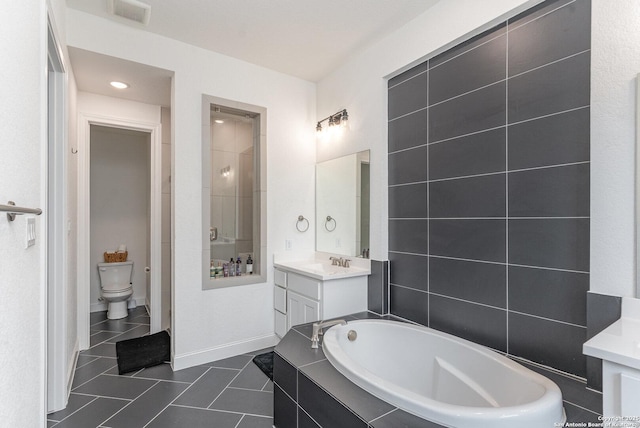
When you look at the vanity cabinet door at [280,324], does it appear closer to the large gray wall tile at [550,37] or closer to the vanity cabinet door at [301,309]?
the vanity cabinet door at [301,309]

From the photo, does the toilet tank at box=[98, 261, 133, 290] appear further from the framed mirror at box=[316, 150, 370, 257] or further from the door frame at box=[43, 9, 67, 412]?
the framed mirror at box=[316, 150, 370, 257]

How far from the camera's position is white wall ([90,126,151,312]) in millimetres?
4270

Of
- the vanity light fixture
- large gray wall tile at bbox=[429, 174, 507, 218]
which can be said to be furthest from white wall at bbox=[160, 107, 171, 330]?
large gray wall tile at bbox=[429, 174, 507, 218]

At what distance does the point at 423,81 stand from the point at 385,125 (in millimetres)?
442

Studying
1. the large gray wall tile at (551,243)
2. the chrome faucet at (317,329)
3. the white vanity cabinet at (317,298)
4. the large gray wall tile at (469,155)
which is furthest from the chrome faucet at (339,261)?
the large gray wall tile at (551,243)

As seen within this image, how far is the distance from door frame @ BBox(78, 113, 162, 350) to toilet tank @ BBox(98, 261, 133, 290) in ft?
2.90

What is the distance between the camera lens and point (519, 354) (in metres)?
1.82

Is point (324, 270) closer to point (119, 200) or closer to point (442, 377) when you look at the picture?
point (442, 377)

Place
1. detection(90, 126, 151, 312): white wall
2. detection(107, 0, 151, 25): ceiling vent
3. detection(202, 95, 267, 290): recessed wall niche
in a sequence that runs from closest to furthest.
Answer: detection(107, 0, 151, 25): ceiling vent → detection(202, 95, 267, 290): recessed wall niche → detection(90, 126, 151, 312): white wall

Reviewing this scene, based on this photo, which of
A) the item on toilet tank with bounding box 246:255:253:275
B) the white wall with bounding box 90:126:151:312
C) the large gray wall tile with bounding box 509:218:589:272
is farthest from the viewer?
the white wall with bounding box 90:126:151:312

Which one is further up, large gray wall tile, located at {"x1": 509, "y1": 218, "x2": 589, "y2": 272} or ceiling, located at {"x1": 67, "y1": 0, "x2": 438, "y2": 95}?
ceiling, located at {"x1": 67, "y1": 0, "x2": 438, "y2": 95}

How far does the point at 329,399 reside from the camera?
142cm

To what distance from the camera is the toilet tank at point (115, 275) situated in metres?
4.04

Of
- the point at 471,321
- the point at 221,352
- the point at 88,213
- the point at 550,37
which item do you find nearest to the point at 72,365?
the point at 221,352
